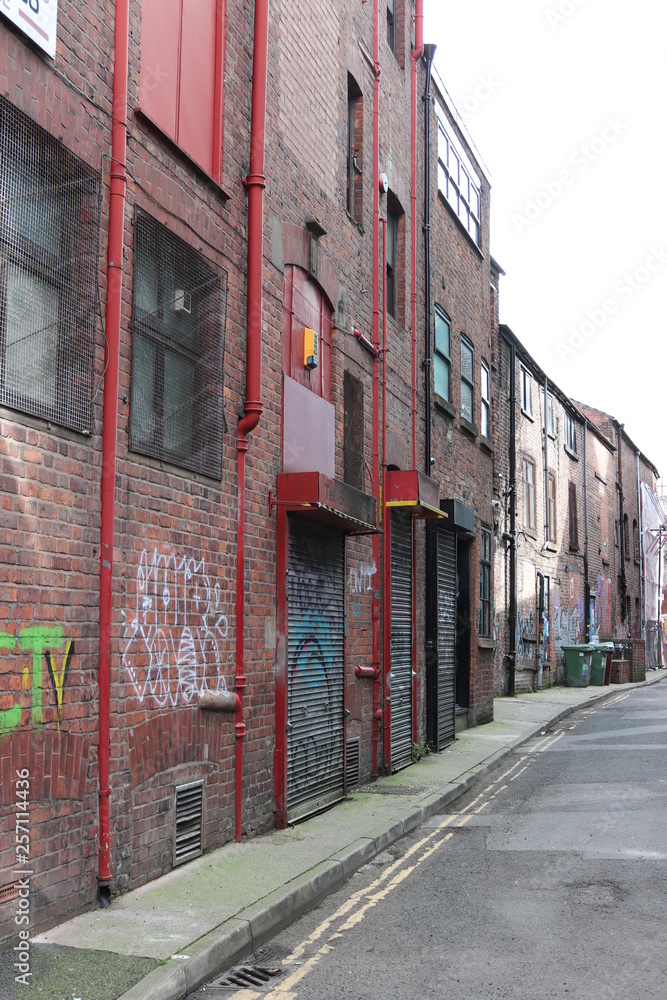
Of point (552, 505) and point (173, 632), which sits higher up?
point (552, 505)

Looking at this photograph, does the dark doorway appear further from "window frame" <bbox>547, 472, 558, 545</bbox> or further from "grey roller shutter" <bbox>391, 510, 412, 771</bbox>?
"window frame" <bbox>547, 472, 558, 545</bbox>

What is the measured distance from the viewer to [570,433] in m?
33.3

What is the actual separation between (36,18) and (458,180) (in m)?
13.0

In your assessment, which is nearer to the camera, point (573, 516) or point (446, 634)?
Result: point (446, 634)

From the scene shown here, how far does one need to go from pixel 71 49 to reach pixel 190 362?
7.77 ft

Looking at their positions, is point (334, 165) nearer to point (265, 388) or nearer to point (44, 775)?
point (265, 388)

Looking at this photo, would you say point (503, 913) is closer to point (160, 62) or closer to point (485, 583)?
point (160, 62)

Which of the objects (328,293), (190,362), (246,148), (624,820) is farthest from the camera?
(328,293)

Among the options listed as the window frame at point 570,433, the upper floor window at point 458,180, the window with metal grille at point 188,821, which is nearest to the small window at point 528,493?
the window frame at point 570,433

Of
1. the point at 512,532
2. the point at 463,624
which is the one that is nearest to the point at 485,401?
the point at 463,624

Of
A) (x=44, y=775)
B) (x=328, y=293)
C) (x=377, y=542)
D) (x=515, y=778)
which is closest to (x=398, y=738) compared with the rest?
(x=515, y=778)

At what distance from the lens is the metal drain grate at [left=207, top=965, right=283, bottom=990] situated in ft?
16.9

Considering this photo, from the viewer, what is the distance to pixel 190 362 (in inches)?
304

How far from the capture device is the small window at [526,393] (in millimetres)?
27000
